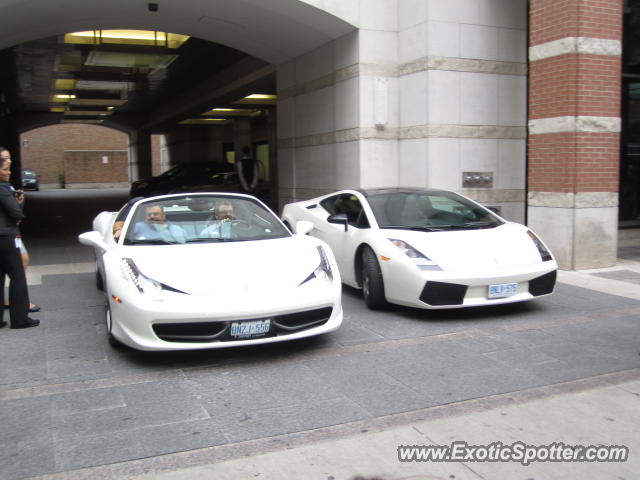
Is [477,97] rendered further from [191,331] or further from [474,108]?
[191,331]

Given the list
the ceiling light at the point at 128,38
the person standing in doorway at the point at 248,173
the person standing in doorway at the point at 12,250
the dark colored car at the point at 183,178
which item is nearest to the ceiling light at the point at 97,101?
the dark colored car at the point at 183,178

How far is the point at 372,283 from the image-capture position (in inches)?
265

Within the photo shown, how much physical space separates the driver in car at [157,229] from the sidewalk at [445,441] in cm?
264

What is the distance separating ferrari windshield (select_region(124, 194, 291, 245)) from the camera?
5.80m

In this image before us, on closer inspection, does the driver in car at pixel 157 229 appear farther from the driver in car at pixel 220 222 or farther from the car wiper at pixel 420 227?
the car wiper at pixel 420 227

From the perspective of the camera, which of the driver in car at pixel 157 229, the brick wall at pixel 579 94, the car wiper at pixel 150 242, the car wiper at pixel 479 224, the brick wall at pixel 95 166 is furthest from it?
the brick wall at pixel 95 166

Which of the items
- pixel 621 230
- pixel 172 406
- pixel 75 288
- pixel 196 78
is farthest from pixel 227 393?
pixel 196 78

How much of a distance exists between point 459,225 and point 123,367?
12.9 ft

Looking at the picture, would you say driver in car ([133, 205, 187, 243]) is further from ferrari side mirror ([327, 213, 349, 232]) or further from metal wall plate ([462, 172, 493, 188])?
metal wall plate ([462, 172, 493, 188])

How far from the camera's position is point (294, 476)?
127 inches

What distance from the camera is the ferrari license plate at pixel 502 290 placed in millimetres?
6277

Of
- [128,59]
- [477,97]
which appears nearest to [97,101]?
[128,59]

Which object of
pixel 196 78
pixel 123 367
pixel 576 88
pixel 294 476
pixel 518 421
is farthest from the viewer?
pixel 196 78

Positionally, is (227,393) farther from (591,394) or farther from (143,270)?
(591,394)
